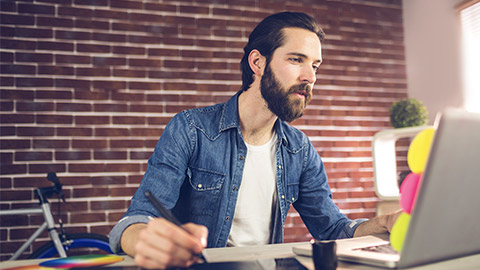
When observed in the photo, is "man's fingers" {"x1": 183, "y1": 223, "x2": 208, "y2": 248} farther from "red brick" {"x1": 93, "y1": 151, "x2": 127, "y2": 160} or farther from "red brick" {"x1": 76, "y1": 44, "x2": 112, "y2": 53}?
"red brick" {"x1": 76, "y1": 44, "x2": 112, "y2": 53}

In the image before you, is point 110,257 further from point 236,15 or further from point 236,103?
point 236,15

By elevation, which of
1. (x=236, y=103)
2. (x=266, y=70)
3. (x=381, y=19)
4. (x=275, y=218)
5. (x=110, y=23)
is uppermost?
(x=381, y=19)

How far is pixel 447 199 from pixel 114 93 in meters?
2.41

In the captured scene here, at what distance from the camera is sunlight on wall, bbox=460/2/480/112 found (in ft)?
8.47

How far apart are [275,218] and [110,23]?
1.98m

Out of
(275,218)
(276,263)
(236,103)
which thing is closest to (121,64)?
(236,103)

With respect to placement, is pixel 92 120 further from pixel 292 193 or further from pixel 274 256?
pixel 274 256

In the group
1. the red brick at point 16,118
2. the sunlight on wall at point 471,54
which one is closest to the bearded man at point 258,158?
the red brick at point 16,118

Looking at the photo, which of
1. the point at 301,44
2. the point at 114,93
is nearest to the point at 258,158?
the point at 301,44

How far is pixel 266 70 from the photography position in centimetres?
154

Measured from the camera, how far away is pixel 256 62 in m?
1.63

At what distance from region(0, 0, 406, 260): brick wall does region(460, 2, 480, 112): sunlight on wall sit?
88cm

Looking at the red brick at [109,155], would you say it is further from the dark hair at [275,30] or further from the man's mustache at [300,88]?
the man's mustache at [300,88]

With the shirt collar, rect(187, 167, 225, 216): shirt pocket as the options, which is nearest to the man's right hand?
rect(187, 167, 225, 216): shirt pocket
